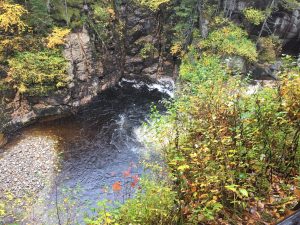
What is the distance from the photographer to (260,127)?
192 inches

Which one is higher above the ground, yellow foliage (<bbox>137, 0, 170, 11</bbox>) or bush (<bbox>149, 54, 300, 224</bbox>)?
yellow foliage (<bbox>137, 0, 170, 11</bbox>)

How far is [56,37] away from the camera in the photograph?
18.6 meters

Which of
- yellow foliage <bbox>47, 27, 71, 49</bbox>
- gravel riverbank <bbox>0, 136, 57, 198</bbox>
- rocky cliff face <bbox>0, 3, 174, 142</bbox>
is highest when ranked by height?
yellow foliage <bbox>47, 27, 71, 49</bbox>

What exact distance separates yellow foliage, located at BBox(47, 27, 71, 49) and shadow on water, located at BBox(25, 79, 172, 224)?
505cm

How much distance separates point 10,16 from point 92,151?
9797mm

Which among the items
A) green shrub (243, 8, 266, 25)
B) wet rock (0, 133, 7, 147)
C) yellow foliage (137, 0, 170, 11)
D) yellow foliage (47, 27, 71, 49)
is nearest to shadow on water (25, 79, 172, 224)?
wet rock (0, 133, 7, 147)

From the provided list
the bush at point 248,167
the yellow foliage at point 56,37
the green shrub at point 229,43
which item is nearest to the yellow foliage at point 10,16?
the yellow foliage at point 56,37

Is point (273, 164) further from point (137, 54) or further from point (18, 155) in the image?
point (137, 54)

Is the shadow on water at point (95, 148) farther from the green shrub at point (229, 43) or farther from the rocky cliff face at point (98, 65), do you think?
the green shrub at point (229, 43)

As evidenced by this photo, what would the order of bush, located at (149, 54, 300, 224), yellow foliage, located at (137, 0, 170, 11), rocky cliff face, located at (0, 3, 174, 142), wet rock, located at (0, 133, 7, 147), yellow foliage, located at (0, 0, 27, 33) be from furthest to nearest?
yellow foliage, located at (137, 0, 170, 11) < rocky cliff face, located at (0, 3, 174, 142) < yellow foliage, located at (0, 0, 27, 33) < wet rock, located at (0, 133, 7, 147) < bush, located at (149, 54, 300, 224)

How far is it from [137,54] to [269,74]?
39.5 feet

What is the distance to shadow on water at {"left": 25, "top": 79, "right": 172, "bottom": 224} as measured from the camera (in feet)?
41.6

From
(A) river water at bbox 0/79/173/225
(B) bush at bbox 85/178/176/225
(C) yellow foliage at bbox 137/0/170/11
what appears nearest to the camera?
(B) bush at bbox 85/178/176/225

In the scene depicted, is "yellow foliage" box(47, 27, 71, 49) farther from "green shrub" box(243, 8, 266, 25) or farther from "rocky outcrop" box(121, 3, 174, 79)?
"green shrub" box(243, 8, 266, 25)
